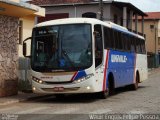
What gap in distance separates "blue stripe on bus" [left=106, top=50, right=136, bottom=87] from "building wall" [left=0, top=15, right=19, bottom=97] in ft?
14.4

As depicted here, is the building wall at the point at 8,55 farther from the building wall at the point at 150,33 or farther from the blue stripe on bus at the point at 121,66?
the building wall at the point at 150,33

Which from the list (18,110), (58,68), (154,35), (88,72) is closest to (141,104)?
(88,72)

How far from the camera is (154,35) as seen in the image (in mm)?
84500

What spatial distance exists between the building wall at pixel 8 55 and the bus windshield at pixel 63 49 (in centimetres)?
221

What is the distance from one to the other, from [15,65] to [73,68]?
446 cm

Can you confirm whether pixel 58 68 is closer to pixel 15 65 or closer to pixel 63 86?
pixel 63 86

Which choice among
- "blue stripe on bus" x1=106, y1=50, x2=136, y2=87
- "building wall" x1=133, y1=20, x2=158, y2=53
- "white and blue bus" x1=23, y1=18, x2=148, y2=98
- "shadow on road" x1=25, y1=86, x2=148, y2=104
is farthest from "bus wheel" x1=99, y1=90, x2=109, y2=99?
"building wall" x1=133, y1=20, x2=158, y2=53

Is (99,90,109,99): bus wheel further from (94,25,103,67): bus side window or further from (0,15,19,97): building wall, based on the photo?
(0,15,19,97): building wall

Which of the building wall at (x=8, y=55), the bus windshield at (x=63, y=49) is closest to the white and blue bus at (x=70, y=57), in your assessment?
the bus windshield at (x=63, y=49)

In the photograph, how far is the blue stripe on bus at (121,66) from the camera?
66.8ft

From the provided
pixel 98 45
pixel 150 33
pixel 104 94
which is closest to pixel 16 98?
pixel 104 94

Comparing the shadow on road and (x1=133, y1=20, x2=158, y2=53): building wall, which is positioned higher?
(x1=133, y1=20, x2=158, y2=53): building wall

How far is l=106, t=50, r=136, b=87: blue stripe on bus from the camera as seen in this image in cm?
2038

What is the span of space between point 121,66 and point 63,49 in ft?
17.6
